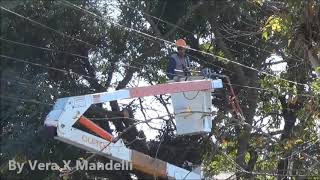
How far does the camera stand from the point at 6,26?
12836 millimetres

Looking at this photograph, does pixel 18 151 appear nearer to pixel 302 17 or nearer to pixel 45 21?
pixel 45 21

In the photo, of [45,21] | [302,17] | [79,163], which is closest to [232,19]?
[45,21]

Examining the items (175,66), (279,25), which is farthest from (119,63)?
(279,25)

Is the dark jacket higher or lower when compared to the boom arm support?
higher

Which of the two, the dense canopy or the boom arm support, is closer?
the boom arm support

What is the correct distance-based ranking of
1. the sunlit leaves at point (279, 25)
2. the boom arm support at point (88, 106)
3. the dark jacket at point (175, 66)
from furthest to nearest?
the dark jacket at point (175, 66), the boom arm support at point (88, 106), the sunlit leaves at point (279, 25)

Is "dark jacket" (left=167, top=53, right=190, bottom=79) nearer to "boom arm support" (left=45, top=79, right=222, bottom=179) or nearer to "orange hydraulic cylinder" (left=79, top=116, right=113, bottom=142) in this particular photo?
"boom arm support" (left=45, top=79, right=222, bottom=179)

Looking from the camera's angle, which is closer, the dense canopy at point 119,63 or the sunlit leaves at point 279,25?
the sunlit leaves at point 279,25

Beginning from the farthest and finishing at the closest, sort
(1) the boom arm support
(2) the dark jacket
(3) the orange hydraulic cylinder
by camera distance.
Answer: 1. (2) the dark jacket
2. (3) the orange hydraulic cylinder
3. (1) the boom arm support

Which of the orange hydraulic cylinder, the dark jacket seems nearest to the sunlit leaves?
the dark jacket

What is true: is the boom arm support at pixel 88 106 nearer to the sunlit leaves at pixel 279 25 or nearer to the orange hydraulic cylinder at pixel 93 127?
the orange hydraulic cylinder at pixel 93 127

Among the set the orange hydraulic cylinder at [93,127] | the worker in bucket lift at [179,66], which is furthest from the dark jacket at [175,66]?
the orange hydraulic cylinder at [93,127]

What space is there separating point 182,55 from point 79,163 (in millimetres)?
2802

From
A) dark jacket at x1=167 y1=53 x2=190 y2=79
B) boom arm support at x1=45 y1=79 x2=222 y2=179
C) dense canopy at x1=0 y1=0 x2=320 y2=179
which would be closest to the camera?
boom arm support at x1=45 y1=79 x2=222 y2=179
